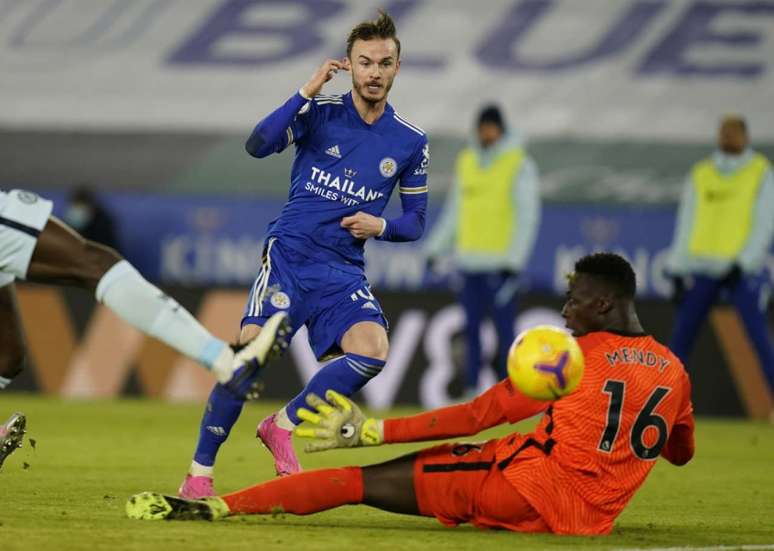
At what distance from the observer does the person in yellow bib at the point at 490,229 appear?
13.8 meters

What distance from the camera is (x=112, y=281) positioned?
5.91 metres

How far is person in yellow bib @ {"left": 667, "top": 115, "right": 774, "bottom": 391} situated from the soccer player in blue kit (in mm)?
6264

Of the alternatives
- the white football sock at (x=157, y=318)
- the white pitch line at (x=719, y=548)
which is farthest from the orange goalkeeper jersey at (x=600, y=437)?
the white football sock at (x=157, y=318)

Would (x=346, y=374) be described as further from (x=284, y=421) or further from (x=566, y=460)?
(x=566, y=460)

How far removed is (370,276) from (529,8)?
429 cm

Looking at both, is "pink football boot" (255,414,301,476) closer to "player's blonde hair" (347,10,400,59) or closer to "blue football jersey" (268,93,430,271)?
"blue football jersey" (268,93,430,271)

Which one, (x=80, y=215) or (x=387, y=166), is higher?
(x=387, y=166)

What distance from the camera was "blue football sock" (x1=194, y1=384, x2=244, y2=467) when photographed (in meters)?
6.99

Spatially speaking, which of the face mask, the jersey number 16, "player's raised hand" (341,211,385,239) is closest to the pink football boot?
"player's raised hand" (341,211,385,239)

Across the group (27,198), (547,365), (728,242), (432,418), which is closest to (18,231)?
(27,198)

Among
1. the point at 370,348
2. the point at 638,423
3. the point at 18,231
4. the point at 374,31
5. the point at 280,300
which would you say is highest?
the point at 374,31

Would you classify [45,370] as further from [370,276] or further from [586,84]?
[586,84]

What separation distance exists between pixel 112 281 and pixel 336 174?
1.83m

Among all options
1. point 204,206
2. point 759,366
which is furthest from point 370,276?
point 759,366
